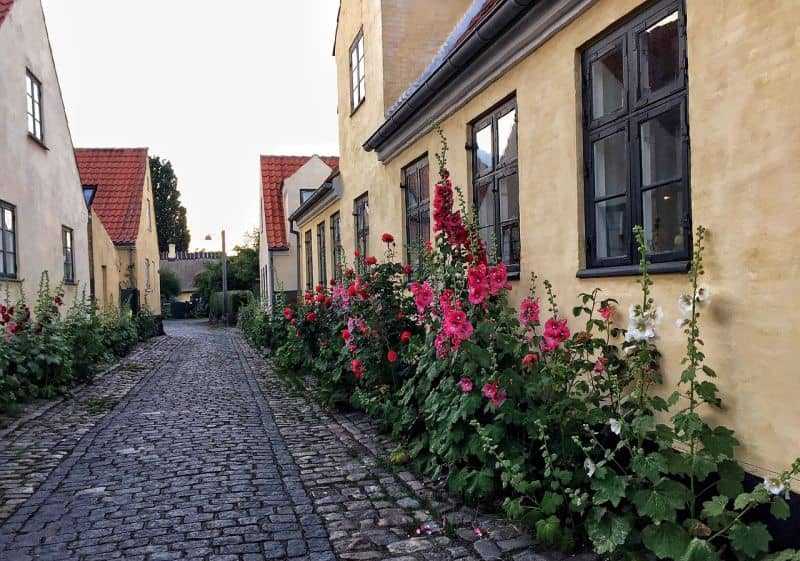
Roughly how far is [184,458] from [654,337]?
4.12 m

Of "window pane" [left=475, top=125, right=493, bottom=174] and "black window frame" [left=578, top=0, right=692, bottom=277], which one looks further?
"window pane" [left=475, top=125, right=493, bottom=174]

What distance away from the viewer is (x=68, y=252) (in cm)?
1415

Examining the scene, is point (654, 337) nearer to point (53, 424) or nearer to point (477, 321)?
point (477, 321)

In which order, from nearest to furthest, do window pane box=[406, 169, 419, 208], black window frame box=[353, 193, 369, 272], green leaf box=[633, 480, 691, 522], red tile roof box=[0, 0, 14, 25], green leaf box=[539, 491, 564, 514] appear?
green leaf box=[633, 480, 691, 522], green leaf box=[539, 491, 564, 514], window pane box=[406, 169, 419, 208], red tile roof box=[0, 0, 14, 25], black window frame box=[353, 193, 369, 272]

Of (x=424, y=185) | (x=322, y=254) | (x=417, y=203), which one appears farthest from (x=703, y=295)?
(x=322, y=254)

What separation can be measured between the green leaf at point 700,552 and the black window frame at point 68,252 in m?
13.4

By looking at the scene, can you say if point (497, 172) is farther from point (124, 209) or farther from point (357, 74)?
point (124, 209)

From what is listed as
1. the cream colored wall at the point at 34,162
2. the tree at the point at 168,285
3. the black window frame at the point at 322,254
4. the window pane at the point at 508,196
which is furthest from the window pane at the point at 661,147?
the tree at the point at 168,285

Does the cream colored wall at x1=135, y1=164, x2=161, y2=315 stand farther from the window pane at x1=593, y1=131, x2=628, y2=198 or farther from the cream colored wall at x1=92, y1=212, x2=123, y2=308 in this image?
the window pane at x1=593, y1=131, x2=628, y2=198

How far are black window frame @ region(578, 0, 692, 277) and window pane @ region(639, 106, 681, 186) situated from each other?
27mm

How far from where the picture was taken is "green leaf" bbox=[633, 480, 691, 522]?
3.10 metres

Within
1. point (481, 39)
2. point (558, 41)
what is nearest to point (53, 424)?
point (481, 39)

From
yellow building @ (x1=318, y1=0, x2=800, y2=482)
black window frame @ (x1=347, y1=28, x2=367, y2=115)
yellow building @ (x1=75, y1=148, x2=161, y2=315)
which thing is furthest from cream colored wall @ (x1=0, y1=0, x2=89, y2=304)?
yellow building @ (x1=318, y1=0, x2=800, y2=482)

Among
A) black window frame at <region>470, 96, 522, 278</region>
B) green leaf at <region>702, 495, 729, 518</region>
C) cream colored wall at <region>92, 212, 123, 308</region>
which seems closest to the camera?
green leaf at <region>702, 495, 729, 518</region>
